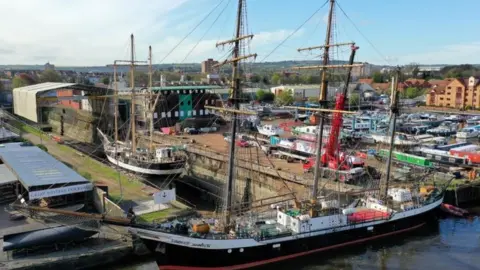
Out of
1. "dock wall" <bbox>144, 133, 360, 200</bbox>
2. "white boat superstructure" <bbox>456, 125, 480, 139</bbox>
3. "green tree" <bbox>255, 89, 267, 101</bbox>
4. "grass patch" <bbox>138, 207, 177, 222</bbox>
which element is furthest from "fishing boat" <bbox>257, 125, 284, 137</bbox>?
"green tree" <bbox>255, 89, 267, 101</bbox>

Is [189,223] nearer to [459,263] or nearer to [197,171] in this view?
[459,263]

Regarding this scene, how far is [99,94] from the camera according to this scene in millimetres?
59125

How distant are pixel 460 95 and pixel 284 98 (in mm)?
34982

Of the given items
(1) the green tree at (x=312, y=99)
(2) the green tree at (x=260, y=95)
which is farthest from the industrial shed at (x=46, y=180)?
(2) the green tree at (x=260, y=95)

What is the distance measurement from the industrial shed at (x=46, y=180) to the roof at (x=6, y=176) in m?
0.29

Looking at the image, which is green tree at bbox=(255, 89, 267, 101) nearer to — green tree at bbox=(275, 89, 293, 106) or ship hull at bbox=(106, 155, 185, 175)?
green tree at bbox=(275, 89, 293, 106)

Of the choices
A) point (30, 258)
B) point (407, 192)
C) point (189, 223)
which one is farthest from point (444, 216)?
point (30, 258)

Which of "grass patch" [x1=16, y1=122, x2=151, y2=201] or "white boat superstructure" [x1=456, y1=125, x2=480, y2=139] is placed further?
"white boat superstructure" [x1=456, y1=125, x2=480, y2=139]

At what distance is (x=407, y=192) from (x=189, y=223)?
14929 millimetres

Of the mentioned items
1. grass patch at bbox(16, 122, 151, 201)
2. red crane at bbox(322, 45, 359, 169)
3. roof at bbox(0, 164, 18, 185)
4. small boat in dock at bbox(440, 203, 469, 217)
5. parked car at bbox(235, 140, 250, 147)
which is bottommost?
small boat in dock at bbox(440, 203, 469, 217)

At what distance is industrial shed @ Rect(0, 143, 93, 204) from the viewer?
25188 mm

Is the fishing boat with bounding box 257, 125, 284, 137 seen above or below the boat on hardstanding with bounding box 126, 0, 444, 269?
above

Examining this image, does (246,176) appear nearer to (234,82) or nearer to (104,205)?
(104,205)

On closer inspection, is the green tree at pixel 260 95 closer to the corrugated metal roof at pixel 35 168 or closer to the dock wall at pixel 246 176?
the dock wall at pixel 246 176
